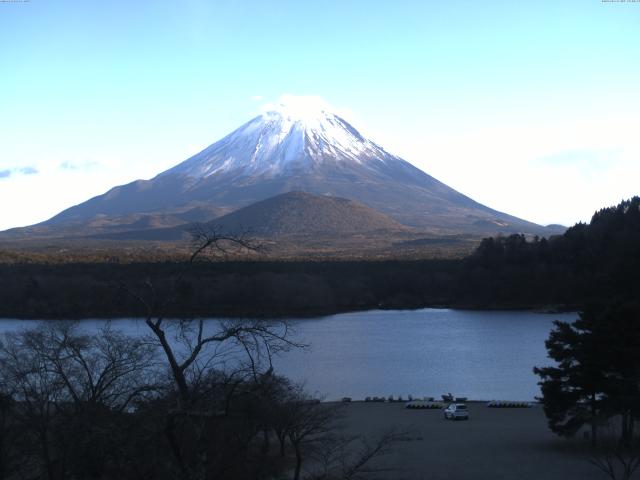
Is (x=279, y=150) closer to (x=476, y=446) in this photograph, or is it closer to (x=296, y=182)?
(x=296, y=182)

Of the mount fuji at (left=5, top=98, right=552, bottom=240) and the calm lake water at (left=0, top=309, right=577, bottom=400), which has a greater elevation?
the mount fuji at (left=5, top=98, right=552, bottom=240)

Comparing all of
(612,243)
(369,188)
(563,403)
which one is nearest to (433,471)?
(563,403)

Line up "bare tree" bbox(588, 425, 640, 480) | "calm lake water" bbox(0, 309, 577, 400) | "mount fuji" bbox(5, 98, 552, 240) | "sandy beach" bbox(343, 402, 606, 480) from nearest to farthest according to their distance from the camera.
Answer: "bare tree" bbox(588, 425, 640, 480), "sandy beach" bbox(343, 402, 606, 480), "calm lake water" bbox(0, 309, 577, 400), "mount fuji" bbox(5, 98, 552, 240)

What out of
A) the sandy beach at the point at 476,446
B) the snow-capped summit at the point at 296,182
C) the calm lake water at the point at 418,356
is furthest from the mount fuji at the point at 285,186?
the sandy beach at the point at 476,446

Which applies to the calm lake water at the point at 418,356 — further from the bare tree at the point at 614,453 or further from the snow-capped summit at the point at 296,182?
the snow-capped summit at the point at 296,182

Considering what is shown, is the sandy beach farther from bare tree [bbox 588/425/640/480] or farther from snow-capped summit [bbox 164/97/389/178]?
snow-capped summit [bbox 164/97/389/178]

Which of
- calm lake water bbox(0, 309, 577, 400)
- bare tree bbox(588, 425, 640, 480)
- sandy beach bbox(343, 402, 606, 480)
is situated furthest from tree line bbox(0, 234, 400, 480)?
calm lake water bbox(0, 309, 577, 400)

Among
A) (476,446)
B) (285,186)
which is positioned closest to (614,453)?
(476,446)

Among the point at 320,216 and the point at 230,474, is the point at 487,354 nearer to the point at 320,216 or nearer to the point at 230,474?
the point at 230,474

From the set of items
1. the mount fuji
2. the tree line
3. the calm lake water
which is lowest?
the calm lake water
